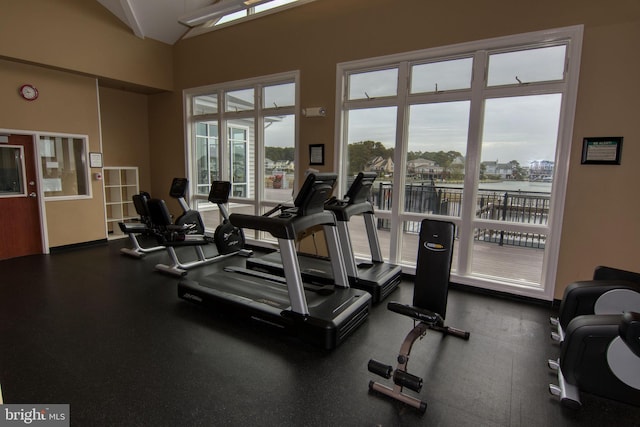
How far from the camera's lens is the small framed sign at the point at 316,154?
525 cm

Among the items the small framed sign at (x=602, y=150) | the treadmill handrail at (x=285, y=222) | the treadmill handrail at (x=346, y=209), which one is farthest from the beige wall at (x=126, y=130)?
the small framed sign at (x=602, y=150)

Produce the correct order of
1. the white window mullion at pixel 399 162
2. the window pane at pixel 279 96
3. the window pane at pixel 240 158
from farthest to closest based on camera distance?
the window pane at pixel 240 158, the window pane at pixel 279 96, the white window mullion at pixel 399 162

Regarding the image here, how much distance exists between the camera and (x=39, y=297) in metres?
3.84

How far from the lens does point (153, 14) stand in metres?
5.97

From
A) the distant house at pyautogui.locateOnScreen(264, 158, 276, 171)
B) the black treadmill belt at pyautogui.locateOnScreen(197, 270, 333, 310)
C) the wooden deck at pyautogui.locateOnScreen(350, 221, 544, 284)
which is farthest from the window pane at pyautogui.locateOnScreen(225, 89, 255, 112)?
the wooden deck at pyautogui.locateOnScreen(350, 221, 544, 284)

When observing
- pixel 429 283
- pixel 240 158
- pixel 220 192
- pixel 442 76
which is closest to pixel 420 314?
pixel 429 283

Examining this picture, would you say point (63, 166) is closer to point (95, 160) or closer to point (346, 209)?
point (95, 160)

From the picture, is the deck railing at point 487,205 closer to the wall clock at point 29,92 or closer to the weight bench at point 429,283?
the weight bench at point 429,283

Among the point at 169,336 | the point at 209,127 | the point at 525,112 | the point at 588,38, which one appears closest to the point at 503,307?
the point at 525,112

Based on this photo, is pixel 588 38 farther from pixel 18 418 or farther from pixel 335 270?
pixel 18 418

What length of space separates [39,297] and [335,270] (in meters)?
3.40

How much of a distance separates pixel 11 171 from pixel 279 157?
13.8 ft

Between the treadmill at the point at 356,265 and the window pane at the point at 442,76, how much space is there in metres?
1.44

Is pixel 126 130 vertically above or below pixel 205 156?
above
